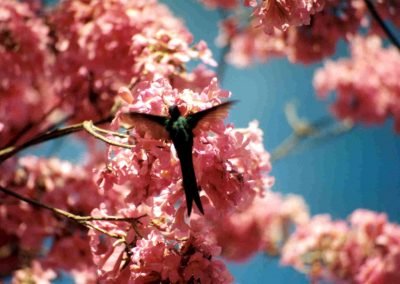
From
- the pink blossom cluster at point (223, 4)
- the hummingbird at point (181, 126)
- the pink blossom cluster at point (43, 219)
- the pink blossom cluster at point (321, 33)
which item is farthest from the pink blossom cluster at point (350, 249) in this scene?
the hummingbird at point (181, 126)

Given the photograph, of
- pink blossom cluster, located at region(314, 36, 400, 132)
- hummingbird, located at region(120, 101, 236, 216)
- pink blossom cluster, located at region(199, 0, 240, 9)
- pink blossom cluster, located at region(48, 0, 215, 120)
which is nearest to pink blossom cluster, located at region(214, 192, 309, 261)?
pink blossom cluster, located at region(314, 36, 400, 132)

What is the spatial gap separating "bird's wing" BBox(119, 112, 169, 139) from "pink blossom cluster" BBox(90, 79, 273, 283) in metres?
0.02

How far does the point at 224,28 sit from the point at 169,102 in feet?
13.0

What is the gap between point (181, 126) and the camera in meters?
1.64

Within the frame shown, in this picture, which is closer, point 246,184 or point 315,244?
point 246,184

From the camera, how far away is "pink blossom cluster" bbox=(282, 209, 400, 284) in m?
4.18

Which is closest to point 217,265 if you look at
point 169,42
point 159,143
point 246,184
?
point 246,184

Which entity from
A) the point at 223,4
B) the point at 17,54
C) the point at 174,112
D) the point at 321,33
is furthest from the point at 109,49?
the point at 223,4

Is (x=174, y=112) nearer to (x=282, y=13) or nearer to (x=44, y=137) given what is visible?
(x=282, y=13)

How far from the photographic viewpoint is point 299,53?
3.91 meters

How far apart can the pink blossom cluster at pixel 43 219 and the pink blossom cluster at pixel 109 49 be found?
1.37ft

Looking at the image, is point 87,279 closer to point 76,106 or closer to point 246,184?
point 76,106

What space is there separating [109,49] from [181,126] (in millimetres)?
1632

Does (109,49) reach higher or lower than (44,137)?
higher
